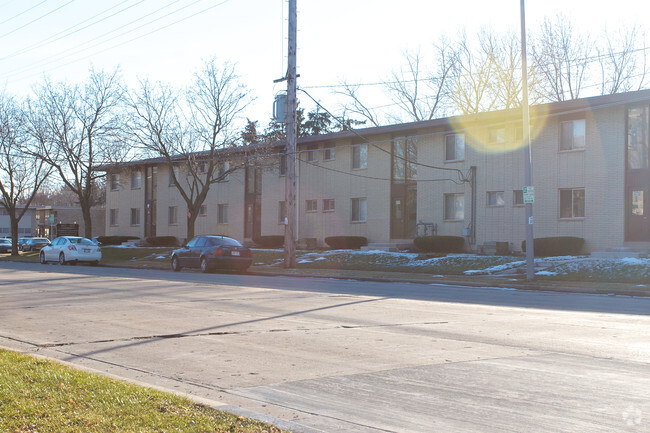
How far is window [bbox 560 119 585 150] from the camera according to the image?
30.6 m

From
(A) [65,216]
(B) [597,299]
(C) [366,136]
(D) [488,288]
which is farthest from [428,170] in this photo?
(A) [65,216]

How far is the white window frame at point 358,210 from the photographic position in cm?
3972

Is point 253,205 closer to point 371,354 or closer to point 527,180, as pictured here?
point 527,180

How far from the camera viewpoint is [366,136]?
39219 millimetres

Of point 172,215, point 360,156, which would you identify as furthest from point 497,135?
point 172,215

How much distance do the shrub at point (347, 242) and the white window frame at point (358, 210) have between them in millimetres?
1752

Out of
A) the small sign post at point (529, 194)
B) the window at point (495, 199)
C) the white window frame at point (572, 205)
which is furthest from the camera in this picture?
the window at point (495, 199)

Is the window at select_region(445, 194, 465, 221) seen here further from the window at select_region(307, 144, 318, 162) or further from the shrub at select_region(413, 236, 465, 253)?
the window at select_region(307, 144, 318, 162)

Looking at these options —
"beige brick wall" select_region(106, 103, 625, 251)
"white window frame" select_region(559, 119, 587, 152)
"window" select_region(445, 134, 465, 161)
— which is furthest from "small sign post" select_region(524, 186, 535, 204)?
"window" select_region(445, 134, 465, 161)

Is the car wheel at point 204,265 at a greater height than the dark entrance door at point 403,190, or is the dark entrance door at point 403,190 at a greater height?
the dark entrance door at point 403,190

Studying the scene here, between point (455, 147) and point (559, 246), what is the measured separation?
8292 mm

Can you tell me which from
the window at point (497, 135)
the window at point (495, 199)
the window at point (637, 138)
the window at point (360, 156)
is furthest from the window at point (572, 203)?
the window at point (360, 156)

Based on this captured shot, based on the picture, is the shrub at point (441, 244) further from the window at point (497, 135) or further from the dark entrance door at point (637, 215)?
the dark entrance door at point (637, 215)

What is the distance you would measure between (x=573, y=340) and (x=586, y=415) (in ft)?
13.9
